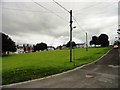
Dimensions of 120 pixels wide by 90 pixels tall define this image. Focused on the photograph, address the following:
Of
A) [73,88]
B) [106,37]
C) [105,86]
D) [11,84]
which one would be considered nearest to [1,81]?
[11,84]

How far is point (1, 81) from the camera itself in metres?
13.8

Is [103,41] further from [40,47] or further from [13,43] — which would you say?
[13,43]

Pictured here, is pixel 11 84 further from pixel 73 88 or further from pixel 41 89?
pixel 73 88

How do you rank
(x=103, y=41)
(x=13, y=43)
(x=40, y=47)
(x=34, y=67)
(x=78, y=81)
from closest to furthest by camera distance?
(x=78, y=81) → (x=34, y=67) → (x=13, y=43) → (x=103, y=41) → (x=40, y=47)

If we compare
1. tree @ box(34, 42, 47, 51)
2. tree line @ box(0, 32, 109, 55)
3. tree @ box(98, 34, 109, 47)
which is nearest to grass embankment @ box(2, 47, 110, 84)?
tree line @ box(0, 32, 109, 55)

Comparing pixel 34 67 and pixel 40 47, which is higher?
pixel 40 47

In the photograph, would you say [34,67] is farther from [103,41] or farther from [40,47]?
[40,47]

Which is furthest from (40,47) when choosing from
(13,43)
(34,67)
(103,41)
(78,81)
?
(78,81)

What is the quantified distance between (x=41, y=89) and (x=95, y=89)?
3.15 meters

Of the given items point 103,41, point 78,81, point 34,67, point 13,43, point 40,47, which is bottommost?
point 78,81

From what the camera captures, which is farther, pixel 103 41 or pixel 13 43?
pixel 103 41

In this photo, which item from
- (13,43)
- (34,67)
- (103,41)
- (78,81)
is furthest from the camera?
(103,41)

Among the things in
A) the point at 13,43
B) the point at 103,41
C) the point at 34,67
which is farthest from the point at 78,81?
→ the point at 103,41

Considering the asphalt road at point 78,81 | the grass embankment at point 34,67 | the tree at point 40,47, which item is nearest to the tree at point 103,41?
the tree at point 40,47
